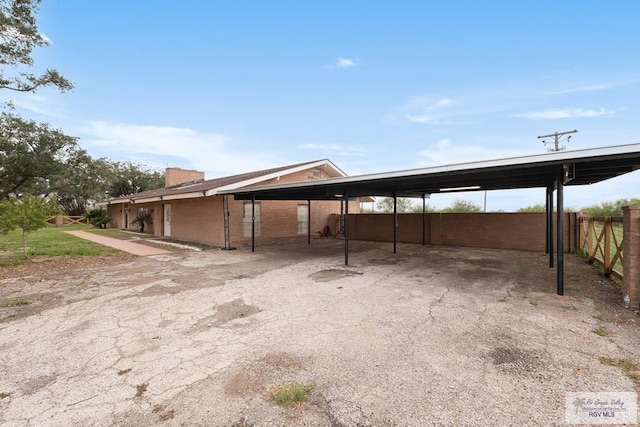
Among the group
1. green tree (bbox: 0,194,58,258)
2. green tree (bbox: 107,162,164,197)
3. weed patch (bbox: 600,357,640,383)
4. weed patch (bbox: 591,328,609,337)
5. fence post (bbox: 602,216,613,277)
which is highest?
green tree (bbox: 107,162,164,197)

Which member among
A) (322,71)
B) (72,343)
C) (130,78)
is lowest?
(72,343)

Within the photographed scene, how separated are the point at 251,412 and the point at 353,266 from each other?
21.0ft

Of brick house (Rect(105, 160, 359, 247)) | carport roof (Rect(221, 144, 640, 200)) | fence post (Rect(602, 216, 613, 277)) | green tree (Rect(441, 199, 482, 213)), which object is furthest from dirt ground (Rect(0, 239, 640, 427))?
green tree (Rect(441, 199, 482, 213))

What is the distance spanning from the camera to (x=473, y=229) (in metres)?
13.0

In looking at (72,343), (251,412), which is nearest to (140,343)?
(72,343)

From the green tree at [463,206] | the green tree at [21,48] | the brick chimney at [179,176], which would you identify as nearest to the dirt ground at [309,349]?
the green tree at [21,48]

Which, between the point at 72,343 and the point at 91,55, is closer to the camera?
the point at 72,343

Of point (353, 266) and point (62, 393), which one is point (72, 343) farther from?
point (353, 266)

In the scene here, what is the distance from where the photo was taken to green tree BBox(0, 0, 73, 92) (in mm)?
9359

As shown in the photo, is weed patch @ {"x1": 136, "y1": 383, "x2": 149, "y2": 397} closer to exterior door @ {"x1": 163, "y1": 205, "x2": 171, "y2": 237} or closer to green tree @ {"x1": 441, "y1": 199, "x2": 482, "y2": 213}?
exterior door @ {"x1": 163, "y1": 205, "x2": 171, "y2": 237}

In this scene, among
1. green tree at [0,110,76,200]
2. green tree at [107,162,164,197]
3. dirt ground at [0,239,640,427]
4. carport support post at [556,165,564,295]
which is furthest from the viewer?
green tree at [107,162,164,197]

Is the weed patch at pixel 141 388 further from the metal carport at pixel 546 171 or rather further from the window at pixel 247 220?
the window at pixel 247 220

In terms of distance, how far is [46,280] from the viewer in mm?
6723

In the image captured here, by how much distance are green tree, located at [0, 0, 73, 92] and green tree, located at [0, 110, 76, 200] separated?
7.40 meters
